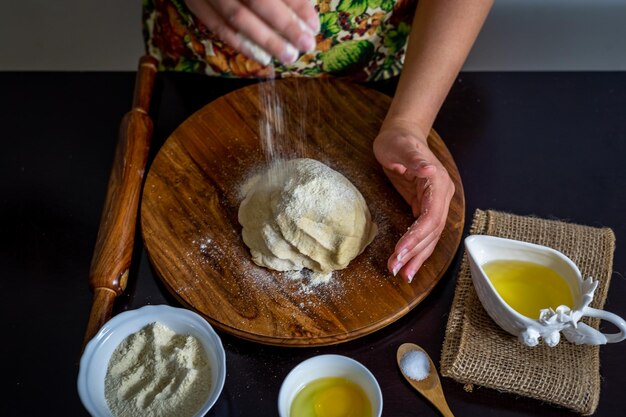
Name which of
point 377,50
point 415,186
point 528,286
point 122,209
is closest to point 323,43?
point 377,50

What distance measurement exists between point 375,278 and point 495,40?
975 mm

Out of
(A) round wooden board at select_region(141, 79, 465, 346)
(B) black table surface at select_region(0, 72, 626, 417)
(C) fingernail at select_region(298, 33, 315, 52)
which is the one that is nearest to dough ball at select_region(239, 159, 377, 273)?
(A) round wooden board at select_region(141, 79, 465, 346)

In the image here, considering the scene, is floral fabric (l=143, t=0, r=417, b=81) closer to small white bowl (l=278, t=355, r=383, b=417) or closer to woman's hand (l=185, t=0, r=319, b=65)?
woman's hand (l=185, t=0, r=319, b=65)

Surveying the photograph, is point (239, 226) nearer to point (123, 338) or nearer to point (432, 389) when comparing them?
point (123, 338)

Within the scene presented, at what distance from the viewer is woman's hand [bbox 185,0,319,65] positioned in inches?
A: 35.2

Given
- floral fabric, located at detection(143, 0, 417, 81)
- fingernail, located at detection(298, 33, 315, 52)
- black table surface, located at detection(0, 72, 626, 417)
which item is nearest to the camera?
fingernail, located at detection(298, 33, 315, 52)

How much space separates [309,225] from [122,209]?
331 mm

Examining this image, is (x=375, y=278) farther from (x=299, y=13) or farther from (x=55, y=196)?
(x=55, y=196)

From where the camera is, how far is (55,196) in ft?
4.17

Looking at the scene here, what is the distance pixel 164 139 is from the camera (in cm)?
130

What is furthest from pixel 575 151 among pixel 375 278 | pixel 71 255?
pixel 71 255

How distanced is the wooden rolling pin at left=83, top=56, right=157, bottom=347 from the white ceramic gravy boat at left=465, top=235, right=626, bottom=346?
563 mm

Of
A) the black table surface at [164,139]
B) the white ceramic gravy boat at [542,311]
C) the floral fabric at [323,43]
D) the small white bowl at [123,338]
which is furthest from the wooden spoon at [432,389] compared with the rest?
A: the floral fabric at [323,43]

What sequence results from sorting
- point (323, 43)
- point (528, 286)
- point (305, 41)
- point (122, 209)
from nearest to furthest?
point (305, 41) → point (528, 286) → point (122, 209) → point (323, 43)
